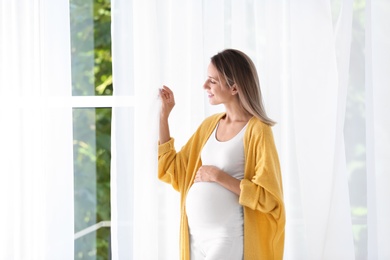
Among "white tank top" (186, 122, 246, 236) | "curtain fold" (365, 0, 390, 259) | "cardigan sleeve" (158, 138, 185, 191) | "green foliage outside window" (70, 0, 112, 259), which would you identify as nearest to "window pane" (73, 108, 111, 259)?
"green foliage outside window" (70, 0, 112, 259)

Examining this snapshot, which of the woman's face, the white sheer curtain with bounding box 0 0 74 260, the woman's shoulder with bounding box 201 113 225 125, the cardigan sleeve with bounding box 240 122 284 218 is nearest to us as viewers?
the cardigan sleeve with bounding box 240 122 284 218

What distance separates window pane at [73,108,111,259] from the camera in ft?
9.02

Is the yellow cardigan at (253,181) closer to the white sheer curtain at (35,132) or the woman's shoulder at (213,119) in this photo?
the woman's shoulder at (213,119)

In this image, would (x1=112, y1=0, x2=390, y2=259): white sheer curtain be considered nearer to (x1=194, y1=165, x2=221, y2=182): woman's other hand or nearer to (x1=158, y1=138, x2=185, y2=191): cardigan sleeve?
(x1=158, y1=138, x2=185, y2=191): cardigan sleeve

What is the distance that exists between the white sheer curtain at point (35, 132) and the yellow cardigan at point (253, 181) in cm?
58

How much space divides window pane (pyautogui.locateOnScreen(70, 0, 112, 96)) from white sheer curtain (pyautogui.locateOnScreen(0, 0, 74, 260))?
0.06m

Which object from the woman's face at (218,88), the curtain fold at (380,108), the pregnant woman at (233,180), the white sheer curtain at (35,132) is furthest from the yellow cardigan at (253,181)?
the white sheer curtain at (35,132)

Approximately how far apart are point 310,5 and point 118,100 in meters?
0.84

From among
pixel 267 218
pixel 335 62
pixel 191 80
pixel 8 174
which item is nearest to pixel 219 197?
pixel 267 218

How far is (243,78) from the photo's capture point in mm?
2199

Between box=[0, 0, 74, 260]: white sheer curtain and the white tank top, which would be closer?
Answer: the white tank top

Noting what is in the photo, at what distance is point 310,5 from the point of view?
8.01 feet

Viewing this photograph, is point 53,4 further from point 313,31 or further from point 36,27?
point 313,31

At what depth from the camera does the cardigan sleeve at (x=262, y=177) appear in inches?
82.5
